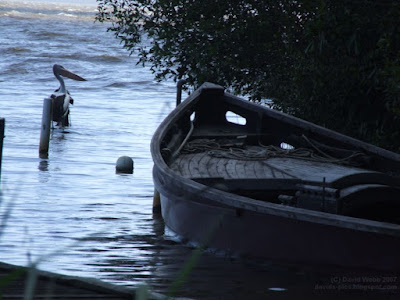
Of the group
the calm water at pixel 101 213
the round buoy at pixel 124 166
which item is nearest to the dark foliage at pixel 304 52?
the round buoy at pixel 124 166

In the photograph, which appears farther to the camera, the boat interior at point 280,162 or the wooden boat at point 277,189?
the boat interior at point 280,162

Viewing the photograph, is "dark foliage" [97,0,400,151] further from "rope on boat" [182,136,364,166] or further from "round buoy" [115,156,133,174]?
"round buoy" [115,156,133,174]

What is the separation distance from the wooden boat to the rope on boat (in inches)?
0.5

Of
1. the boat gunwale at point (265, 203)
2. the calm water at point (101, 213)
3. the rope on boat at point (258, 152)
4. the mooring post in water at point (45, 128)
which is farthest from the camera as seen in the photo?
the mooring post in water at point (45, 128)

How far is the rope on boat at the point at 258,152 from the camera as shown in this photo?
9484 millimetres

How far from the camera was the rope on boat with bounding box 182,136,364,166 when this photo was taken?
948cm

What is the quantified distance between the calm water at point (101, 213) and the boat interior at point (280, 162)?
740mm

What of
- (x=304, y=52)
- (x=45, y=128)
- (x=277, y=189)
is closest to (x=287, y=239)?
(x=277, y=189)

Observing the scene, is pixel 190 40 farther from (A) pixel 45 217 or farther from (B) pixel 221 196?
(B) pixel 221 196

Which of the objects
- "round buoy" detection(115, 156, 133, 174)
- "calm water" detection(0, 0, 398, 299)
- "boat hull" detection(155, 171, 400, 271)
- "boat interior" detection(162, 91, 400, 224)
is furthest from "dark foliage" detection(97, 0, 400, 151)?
"boat hull" detection(155, 171, 400, 271)

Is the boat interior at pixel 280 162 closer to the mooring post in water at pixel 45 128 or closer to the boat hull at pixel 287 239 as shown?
the boat hull at pixel 287 239

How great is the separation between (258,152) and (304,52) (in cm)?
200

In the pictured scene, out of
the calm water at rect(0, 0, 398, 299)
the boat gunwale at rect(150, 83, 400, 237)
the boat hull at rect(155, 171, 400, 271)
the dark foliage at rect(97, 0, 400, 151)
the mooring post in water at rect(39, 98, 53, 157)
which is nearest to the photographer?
the boat gunwale at rect(150, 83, 400, 237)

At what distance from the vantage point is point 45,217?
31.3 ft
